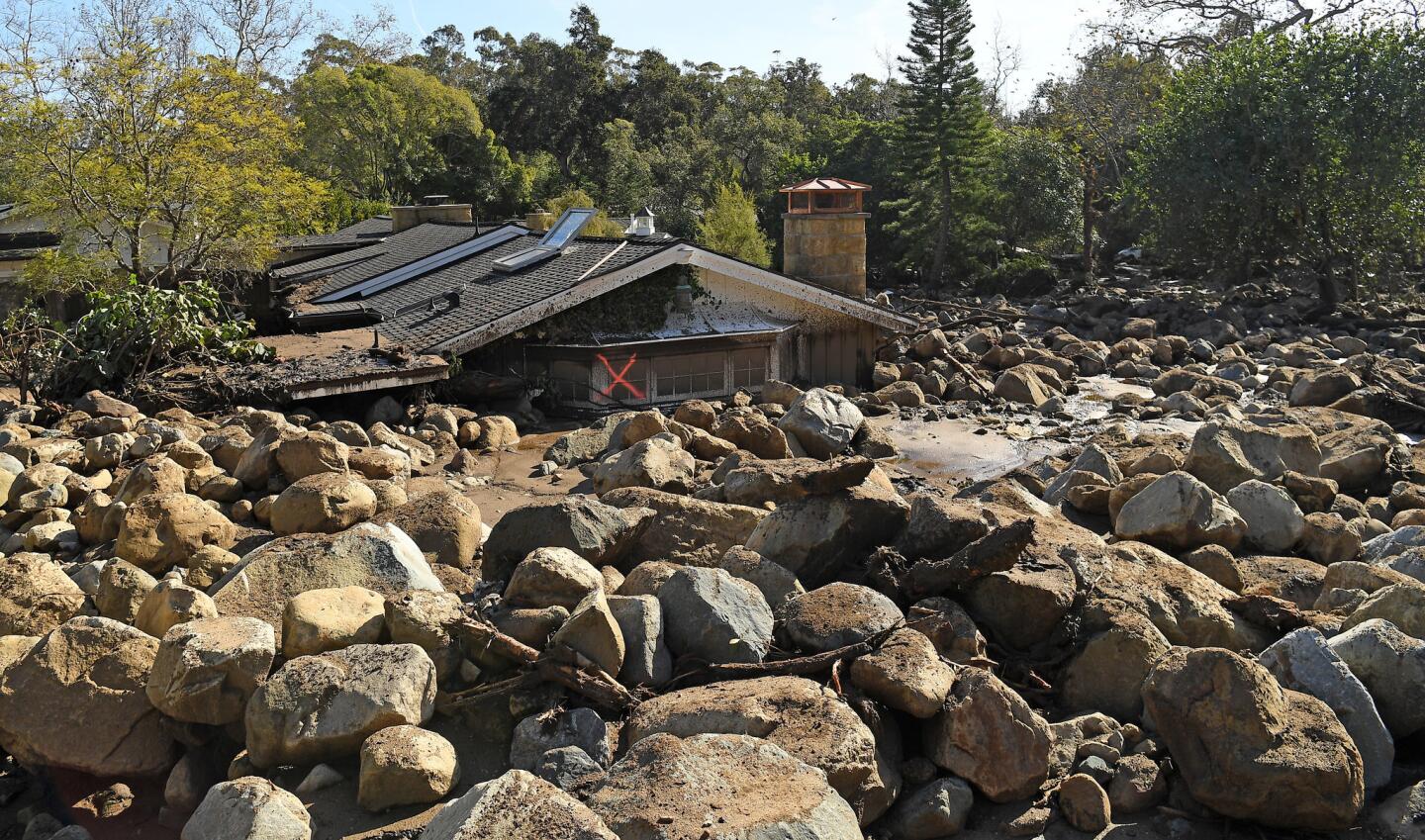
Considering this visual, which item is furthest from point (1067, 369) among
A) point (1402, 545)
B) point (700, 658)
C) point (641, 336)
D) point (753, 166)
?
point (753, 166)

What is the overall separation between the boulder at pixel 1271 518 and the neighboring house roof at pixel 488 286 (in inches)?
420

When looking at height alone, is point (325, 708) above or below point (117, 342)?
below

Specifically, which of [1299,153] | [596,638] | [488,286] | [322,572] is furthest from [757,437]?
[1299,153]

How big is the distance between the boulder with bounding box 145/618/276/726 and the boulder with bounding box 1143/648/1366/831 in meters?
4.89

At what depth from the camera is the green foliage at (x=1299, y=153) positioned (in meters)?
30.4

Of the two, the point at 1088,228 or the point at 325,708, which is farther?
the point at 1088,228

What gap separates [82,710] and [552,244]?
16124mm

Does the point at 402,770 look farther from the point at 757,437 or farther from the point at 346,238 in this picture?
the point at 346,238

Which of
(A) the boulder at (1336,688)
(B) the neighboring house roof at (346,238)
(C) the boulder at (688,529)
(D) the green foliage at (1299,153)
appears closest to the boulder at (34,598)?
(C) the boulder at (688,529)

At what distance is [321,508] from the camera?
9852mm

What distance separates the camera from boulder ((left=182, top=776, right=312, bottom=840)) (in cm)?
565

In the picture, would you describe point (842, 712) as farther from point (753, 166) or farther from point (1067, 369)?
point (753, 166)

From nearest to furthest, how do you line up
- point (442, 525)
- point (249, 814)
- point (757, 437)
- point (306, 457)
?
point (249, 814) < point (442, 525) < point (306, 457) < point (757, 437)

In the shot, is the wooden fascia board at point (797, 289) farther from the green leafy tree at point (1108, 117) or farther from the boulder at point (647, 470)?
the green leafy tree at point (1108, 117)
